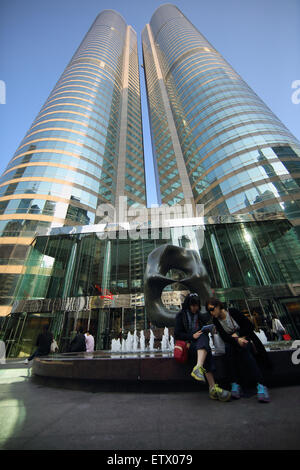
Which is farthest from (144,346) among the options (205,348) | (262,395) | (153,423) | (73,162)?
(73,162)

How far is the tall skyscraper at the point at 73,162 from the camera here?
71.1ft

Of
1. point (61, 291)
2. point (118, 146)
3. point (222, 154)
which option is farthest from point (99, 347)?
point (118, 146)

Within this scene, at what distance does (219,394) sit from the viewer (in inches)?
100

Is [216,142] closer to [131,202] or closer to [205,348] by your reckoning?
[131,202]

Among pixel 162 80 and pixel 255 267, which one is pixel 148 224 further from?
pixel 162 80

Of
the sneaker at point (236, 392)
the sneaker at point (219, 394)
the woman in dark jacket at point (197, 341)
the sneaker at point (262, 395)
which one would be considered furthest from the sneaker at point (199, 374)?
the sneaker at point (262, 395)

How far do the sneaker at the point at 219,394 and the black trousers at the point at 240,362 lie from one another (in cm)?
39

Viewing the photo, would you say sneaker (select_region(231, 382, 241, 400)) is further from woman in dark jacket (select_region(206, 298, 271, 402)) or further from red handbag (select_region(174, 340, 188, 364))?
red handbag (select_region(174, 340, 188, 364))

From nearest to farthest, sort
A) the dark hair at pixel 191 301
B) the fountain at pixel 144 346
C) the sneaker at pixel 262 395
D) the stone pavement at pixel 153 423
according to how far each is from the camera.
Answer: the stone pavement at pixel 153 423 → the sneaker at pixel 262 395 → the dark hair at pixel 191 301 → the fountain at pixel 144 346

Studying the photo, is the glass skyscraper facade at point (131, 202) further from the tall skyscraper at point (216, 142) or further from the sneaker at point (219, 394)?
the sneaker at point (219, 394)

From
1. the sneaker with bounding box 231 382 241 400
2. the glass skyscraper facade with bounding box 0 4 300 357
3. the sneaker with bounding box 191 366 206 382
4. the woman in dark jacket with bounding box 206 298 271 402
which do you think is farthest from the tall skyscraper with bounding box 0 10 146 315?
the sneaker with bounding box 231 382 241 400

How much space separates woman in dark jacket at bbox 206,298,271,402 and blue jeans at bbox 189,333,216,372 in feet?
0.97

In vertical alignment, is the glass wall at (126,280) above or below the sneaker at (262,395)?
above

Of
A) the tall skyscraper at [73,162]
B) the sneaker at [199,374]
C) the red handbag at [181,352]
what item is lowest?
the sneaker at [199,374]
